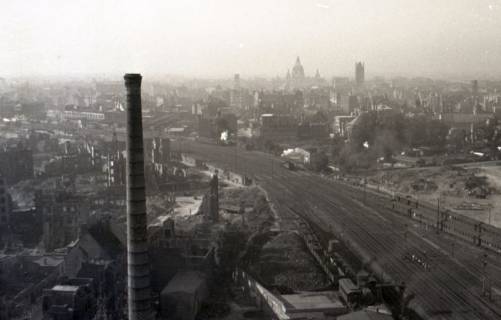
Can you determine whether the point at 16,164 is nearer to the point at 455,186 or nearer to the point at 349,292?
the point at 455,186

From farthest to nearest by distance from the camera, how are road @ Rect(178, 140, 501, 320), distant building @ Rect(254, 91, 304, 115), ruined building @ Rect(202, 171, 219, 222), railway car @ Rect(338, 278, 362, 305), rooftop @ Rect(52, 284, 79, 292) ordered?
1. distant building @ Rect(254, 91, 304, 115)
2. ruined building @ Rect(202, 171, 219, 222)
3. road @ Rect(178, 140, 501, 320)
4. railway car @ Rect(338, 278, 362, 305)
5. rooftop @ Rect(52, 284, 79, 292)

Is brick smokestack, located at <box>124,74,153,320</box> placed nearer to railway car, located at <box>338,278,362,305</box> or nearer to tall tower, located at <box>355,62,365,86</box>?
railway car, located at <box>338,278,362,305</box>

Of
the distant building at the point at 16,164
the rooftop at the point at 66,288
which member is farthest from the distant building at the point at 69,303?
the distant building at the point at 16,164

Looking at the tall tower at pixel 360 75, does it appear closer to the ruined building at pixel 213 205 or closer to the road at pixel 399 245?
the road at pixel 399 245

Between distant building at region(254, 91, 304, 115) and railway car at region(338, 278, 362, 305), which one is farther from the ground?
distant building at region(254, 91, 304, 115)

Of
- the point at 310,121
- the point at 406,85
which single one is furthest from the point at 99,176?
the point at 406,85

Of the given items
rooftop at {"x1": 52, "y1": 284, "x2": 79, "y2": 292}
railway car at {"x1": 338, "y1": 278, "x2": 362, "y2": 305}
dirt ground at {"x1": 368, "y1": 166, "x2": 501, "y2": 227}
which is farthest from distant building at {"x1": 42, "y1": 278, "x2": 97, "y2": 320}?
dirt ground at {"x1": 368, "y1": 166, "x2": 501, "y2": 227}

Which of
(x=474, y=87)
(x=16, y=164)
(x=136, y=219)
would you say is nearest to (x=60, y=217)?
(x=136, y=219)
